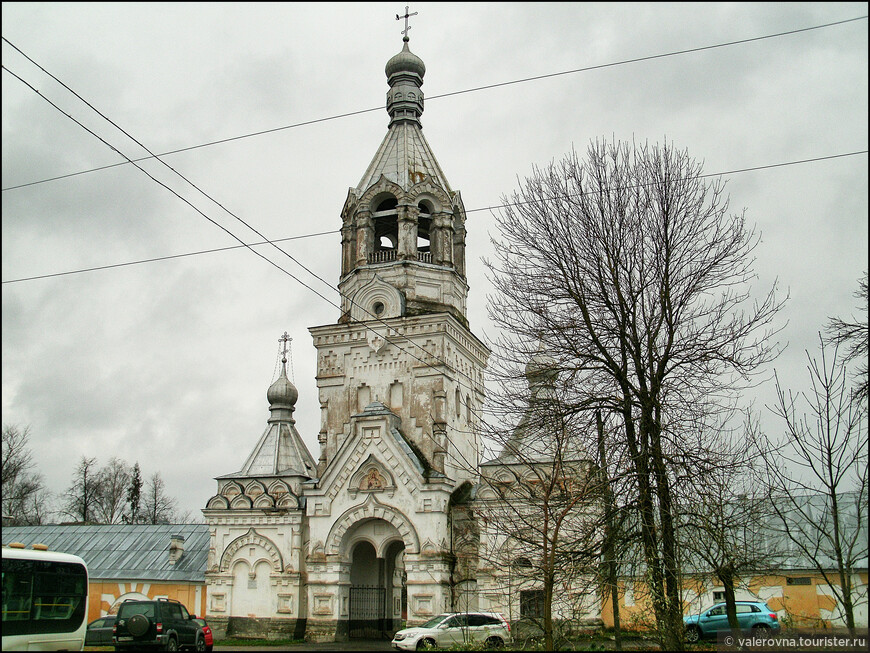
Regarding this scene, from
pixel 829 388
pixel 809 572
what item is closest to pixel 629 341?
pixel 829 388

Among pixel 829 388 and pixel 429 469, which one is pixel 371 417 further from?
pixel 829 388

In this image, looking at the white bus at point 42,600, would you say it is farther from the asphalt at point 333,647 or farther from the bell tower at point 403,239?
the bell tower at point 403,239

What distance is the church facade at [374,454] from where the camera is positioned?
2467cm

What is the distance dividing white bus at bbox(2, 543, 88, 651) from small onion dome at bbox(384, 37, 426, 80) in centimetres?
2260

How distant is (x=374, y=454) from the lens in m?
25.3

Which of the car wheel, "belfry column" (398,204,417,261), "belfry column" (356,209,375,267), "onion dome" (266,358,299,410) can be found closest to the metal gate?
"onion dome" (266,358,299,410)

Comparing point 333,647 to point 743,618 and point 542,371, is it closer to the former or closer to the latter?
point 542,371

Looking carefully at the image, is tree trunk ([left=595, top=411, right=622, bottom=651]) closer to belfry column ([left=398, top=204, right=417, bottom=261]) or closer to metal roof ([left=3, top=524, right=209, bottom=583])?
belfry column ([left=398, top=204, right=417, bottom=261])

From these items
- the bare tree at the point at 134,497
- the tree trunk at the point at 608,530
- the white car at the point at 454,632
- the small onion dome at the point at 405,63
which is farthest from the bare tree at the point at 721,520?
the bare tree at the point at 134,497

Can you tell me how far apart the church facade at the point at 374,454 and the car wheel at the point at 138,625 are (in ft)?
28.8

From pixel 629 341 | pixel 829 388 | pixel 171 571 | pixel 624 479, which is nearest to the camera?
pixel 829 388

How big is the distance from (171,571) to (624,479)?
21.5m

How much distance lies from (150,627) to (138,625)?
257 mm

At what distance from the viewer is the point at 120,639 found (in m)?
16.5
